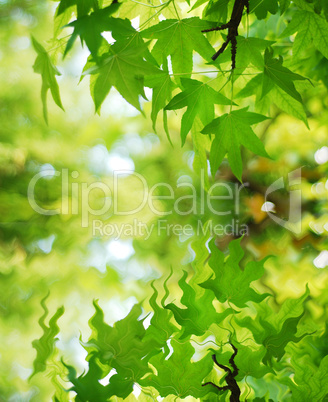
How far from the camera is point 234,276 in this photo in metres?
0.27

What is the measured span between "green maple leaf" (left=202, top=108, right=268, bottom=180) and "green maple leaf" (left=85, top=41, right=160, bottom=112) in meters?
0.08

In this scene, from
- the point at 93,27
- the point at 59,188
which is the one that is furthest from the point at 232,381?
the point at 59,188

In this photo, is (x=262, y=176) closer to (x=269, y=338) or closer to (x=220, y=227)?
(x=220, y=227)

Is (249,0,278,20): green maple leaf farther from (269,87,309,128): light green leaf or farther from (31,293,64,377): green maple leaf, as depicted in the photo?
(31,293,64,377): green maple leaf

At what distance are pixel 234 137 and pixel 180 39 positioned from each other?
3.6 inches

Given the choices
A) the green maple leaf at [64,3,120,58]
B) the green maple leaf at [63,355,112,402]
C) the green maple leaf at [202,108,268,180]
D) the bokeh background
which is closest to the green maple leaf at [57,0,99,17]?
the green maple leaf at [64,3,120,58]

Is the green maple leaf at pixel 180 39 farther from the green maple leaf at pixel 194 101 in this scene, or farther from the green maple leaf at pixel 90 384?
the green maple leaf at pixel 90 384

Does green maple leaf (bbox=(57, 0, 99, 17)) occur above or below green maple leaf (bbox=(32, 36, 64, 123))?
above

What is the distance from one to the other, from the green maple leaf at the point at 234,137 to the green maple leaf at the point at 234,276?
68 mm

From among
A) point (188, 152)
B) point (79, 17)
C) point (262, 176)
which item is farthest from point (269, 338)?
point (188, 152)

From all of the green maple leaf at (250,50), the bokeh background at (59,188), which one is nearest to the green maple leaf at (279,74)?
the green maple leaf at (250,50)

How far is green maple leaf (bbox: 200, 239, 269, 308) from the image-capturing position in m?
0.27

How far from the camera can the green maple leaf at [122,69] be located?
0.79ft

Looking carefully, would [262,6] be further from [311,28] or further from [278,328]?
[278,328]
